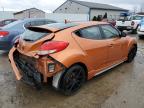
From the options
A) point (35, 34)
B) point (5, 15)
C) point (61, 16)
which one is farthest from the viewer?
point (61, 16)

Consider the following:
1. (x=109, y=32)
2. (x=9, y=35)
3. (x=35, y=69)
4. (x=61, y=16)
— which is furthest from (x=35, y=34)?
(x=61, y=16)

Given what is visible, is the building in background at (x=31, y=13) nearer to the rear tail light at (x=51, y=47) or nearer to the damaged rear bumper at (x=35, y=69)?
the damaged rear bumper at (x=35, y=69)

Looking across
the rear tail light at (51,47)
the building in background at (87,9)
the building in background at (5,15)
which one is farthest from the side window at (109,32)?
the building in background at (87,9)

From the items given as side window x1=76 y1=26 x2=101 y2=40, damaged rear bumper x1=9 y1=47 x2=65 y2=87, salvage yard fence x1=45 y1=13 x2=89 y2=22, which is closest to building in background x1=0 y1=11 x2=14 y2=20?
salvage yard fence x1=45 y1=13 x2=89 y2=22

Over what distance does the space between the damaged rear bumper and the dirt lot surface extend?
42 cm

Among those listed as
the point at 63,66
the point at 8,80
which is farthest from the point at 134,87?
the point at 8,80

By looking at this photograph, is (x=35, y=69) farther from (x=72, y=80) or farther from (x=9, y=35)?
(x=9, y=35)

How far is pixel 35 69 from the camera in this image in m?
3.86

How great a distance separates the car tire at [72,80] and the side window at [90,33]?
2.35 feet

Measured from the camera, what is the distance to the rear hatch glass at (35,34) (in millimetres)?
4085

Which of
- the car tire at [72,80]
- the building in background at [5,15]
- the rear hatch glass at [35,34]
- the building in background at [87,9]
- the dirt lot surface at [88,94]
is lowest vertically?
the dirt lot surface at [88,94]

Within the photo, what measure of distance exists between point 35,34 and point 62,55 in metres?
0.85

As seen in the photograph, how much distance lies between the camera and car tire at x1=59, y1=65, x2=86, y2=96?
12.9 feet

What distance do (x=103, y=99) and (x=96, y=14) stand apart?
37.3 metres
